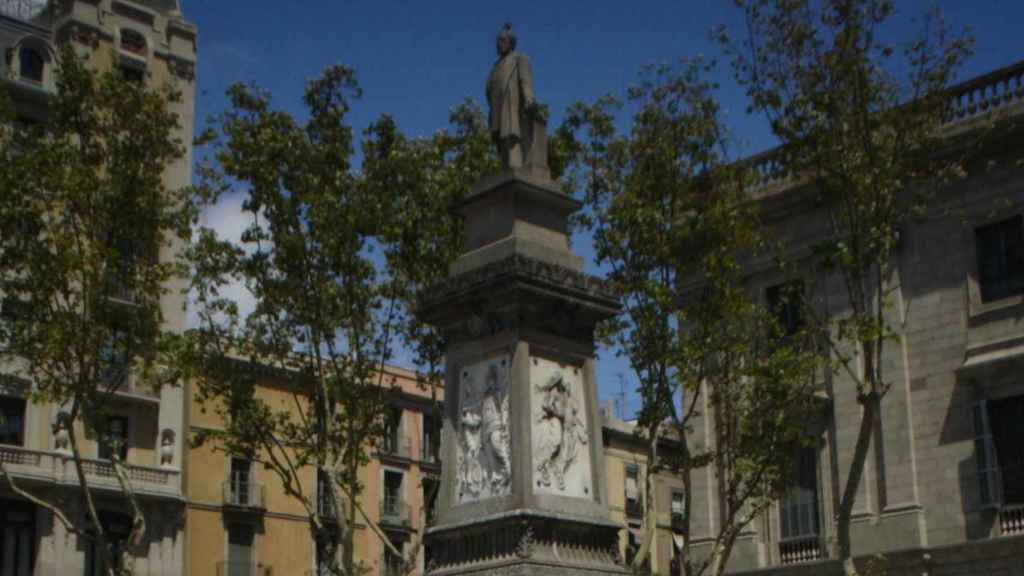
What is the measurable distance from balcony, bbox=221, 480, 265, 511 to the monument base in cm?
3344

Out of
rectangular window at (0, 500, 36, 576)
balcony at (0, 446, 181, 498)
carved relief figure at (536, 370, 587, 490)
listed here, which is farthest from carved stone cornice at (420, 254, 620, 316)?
rectangular window at (0, 500, 36, 576)

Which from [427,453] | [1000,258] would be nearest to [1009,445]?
[1000,258]

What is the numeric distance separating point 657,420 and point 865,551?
22.6 feet

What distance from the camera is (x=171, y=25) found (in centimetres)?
4716

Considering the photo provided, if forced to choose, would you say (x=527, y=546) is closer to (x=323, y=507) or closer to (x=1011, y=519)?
(x=1011, y=519)

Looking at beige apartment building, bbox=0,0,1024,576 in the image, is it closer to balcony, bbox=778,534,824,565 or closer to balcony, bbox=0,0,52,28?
balcony, bbox=778,534,824,565

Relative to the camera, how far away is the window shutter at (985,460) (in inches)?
1089

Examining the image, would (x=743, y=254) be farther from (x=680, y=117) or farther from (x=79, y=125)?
(x=79, y=125)

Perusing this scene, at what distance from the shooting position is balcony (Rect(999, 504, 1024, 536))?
27.3 meters

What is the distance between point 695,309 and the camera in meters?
25.7

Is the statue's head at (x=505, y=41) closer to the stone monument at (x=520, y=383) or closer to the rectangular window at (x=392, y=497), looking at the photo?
the stone monument at (x=520, y=383)

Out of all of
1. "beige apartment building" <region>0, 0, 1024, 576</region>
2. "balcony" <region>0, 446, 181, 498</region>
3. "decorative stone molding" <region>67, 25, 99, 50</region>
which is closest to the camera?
"beige apartment building" <region>0, 0, 1024, 576</region>

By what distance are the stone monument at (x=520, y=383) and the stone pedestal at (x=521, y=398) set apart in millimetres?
13

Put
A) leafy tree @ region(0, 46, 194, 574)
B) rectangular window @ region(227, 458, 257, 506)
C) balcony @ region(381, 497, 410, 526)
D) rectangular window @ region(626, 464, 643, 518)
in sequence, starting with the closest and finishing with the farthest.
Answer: leafy tree @ region(0, 46, 194, 574) → rectangular window @ region(227, 458, 257, 506) → balcony @ region(381, 497, 410, 526) → rectangular window @ region(626, 464, 643, 518)
